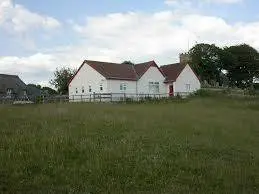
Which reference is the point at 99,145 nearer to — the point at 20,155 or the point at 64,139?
the point at 64,139

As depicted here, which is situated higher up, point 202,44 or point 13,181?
point 202,44

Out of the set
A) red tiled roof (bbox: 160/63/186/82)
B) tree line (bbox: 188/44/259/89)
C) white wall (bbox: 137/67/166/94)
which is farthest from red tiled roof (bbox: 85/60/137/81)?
tree line (bbox: 188/44/259/89)

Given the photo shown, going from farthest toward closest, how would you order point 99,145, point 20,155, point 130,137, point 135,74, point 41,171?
point 135,74 → point 130,137 → point 99,145 → point 20,155 → point 41,171

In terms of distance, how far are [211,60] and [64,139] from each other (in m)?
83.8

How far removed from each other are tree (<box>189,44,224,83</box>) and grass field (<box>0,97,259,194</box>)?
72.0m

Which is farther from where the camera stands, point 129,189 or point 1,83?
point 1,83

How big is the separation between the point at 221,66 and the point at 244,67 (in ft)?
38.4

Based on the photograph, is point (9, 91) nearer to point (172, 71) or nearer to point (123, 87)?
point (123, 87)

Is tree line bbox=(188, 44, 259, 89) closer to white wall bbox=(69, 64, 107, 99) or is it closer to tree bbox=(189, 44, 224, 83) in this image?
tree bbox=(189, 44, 224, 83)

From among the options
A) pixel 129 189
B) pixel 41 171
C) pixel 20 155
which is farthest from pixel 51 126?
pixel 129 189

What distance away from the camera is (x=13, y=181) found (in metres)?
12.2

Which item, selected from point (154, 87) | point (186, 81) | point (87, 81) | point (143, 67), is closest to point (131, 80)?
point (143, 67)

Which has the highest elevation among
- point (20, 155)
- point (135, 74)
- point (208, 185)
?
point (135, 74)

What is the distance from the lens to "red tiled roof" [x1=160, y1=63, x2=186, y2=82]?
65250 millimetres
